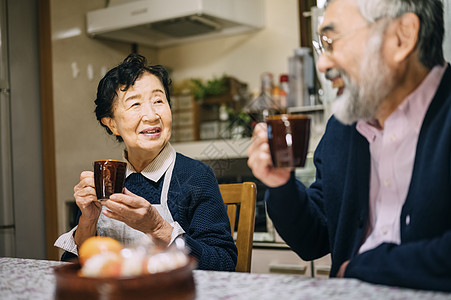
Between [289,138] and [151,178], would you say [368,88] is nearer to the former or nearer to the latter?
[289,138]

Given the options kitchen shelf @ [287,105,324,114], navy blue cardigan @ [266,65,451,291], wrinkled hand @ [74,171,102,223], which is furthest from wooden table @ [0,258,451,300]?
kitchen shelf @ [287,105,324,114]

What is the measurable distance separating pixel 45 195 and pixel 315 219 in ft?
7.00

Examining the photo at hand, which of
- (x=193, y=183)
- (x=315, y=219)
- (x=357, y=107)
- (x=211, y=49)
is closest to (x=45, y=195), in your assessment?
(x=211, y=49)

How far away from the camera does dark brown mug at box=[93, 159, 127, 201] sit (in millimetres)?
1094

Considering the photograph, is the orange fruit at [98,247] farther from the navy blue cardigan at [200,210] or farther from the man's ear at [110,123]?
the man's ear at [110,123]

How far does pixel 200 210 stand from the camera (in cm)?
129

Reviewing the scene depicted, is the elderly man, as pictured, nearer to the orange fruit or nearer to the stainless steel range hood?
the orange fruit

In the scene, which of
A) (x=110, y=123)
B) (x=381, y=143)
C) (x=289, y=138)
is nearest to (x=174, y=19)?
(x=110, y=123)

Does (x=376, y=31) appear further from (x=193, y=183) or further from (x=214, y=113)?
(x=214, y=113)

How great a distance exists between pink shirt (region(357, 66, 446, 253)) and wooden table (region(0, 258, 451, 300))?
200 millimetres

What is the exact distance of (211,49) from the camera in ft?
11.8

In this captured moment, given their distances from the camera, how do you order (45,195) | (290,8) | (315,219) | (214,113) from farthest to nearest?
1. (214,113)
2. (290,8)
3. (45,195)
4. (315,219)

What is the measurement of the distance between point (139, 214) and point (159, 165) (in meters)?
0.28

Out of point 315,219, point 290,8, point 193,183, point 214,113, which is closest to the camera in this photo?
point 315,219
